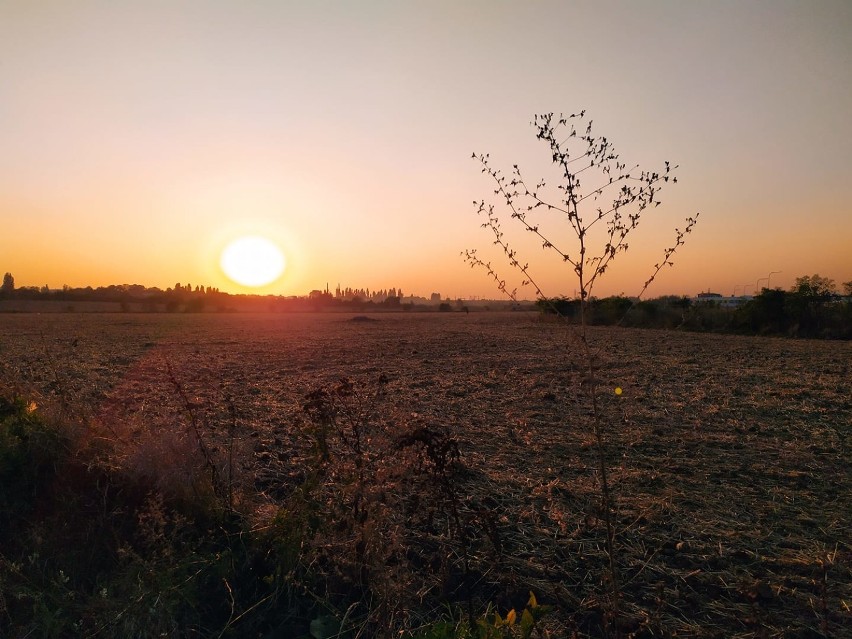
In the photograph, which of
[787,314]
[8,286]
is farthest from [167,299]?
[787,314]

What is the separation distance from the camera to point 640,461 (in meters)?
5.93

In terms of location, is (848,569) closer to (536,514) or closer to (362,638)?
(536,514)

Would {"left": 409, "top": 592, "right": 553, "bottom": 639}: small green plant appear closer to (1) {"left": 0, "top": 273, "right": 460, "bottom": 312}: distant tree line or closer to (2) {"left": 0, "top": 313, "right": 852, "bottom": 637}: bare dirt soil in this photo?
(2) {"left": 0, "top": 313, "right": 852, "bottom": 637}: bare dirt soil

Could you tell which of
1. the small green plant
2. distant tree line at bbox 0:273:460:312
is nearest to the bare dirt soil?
the small green plant

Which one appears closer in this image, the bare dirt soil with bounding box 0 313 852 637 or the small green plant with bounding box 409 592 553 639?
the small green plant with bounding box 409 592 553 639

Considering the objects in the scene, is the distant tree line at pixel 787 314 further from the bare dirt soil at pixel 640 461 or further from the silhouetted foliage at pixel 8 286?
the silhouetted foliage at pixel 8 286

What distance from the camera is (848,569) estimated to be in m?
3.50

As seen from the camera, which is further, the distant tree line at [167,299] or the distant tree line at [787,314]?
the distant tree line at [167,299]

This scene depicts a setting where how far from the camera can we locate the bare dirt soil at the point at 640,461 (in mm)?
3211

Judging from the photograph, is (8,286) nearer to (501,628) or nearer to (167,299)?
(167,299)

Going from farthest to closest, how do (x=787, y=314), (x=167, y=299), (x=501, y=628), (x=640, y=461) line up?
(x=167, y=299) < (x=787, y=314) < (x=640, y=461) < (x=501, y=628)

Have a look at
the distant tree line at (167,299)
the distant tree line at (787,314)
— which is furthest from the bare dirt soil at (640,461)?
the distant tree line at (167,299)

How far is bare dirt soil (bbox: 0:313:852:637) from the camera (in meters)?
3.21

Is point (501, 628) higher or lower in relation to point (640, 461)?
higher
